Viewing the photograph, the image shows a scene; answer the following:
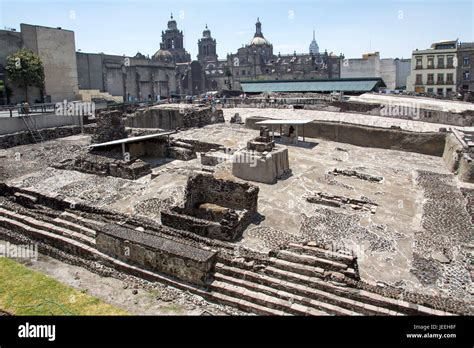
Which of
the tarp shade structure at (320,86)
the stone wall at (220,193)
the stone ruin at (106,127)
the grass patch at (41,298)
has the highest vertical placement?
the tarp shade structure at (320,86)

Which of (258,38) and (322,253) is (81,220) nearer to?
(322,253)

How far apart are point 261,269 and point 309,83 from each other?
138ft

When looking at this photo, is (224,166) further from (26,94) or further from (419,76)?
(419,76)

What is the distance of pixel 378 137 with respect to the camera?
2419 centimetres

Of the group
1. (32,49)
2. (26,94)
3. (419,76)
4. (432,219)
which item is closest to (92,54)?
(32,49)

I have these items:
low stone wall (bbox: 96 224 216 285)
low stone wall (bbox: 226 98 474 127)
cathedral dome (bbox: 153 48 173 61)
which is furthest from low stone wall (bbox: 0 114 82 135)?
cathedral dome (bbox: 153 48 173 61)

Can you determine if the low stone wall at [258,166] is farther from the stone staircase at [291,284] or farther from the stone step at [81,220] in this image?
the stone step at [81,220]

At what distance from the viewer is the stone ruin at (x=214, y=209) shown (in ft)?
38.3

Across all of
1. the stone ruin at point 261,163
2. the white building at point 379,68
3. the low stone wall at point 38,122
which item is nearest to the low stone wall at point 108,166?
the stone ruin at point 261,163

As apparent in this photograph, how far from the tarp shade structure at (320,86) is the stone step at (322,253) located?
36.5m

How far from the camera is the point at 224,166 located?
1927 centimetres

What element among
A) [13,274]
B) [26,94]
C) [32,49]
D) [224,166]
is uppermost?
[32,49]
